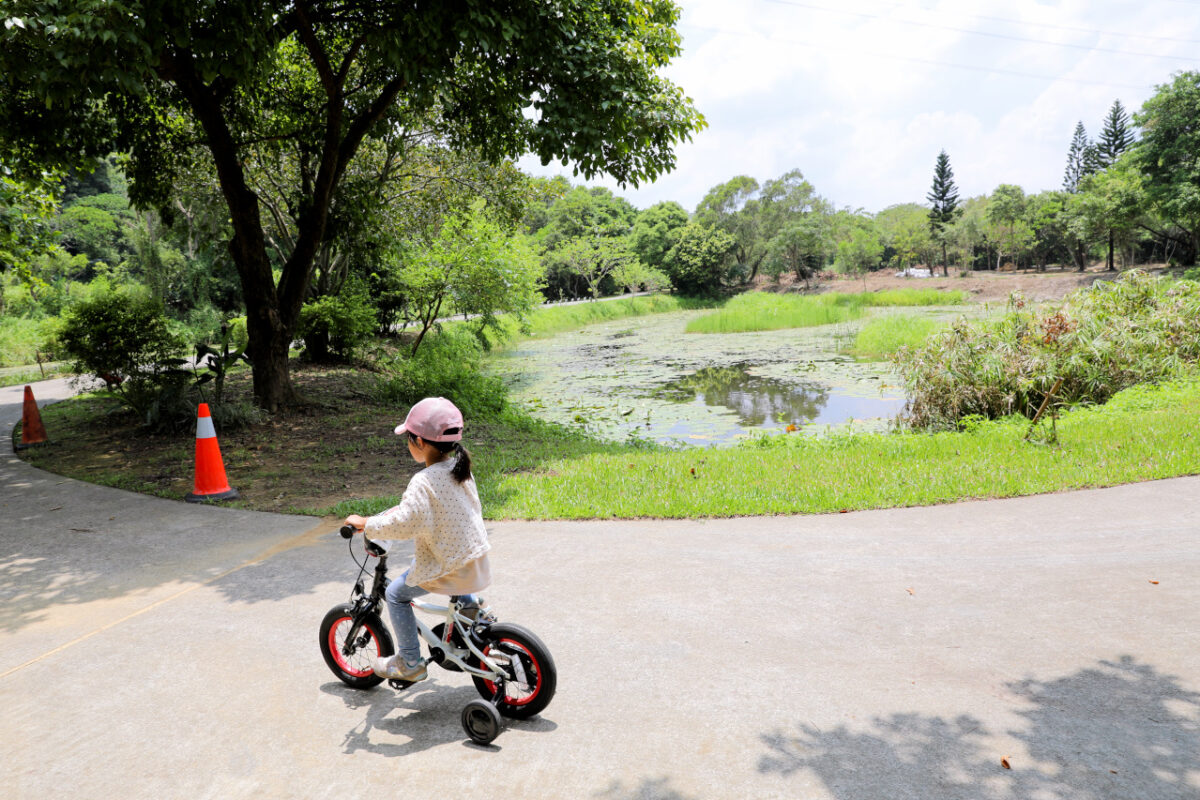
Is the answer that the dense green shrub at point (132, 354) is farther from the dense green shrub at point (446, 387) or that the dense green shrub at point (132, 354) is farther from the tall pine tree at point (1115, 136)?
the tall pine tree at point (1115, 136)

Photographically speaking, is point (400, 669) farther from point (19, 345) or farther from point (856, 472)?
point (19, 345)

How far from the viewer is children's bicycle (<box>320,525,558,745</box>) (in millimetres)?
3076

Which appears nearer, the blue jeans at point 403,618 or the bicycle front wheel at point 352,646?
the blue jeans at point 403,618

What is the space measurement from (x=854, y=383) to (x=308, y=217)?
1165 cm

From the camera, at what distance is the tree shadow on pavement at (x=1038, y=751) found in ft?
8.60

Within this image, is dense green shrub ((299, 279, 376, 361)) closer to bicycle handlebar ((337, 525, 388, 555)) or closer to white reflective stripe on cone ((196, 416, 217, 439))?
white reflective stripe on cone ((196, 416, 217, 439))

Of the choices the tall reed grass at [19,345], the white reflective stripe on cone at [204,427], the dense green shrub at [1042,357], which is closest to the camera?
the white reflective stripe on cone at [204,427]

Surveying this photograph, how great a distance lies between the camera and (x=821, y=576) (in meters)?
4.78

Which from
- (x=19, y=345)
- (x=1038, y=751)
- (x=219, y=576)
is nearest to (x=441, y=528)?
(x=1038, y=751)

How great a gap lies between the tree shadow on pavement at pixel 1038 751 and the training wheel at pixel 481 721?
1.10 metres

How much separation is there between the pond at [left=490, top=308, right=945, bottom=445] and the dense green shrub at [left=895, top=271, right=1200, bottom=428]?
127 centimetres

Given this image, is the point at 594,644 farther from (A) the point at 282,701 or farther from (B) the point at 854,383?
(B) the point at 854,383

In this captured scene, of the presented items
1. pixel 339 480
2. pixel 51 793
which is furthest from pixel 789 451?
pixel 51 793

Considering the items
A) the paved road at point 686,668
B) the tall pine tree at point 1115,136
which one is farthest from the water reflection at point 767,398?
the tall pine tree at point 1115,136
